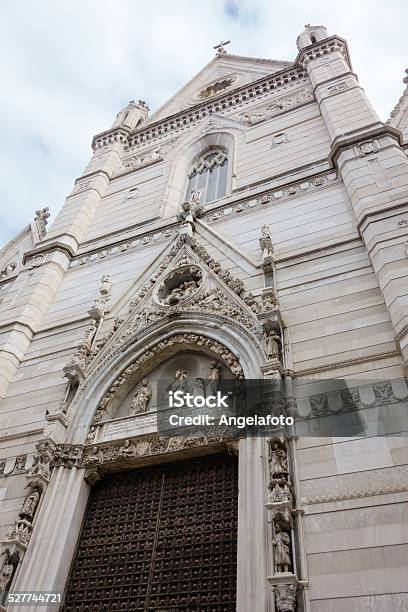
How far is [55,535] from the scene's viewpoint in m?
6.52

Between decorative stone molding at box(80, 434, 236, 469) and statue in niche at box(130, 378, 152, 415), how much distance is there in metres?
0.67

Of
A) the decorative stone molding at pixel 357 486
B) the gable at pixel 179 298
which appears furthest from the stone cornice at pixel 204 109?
the decorative stone molding at pixel 357 486

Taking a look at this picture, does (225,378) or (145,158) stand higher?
(145,158)

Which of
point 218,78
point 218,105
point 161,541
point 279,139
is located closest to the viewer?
point 161,541

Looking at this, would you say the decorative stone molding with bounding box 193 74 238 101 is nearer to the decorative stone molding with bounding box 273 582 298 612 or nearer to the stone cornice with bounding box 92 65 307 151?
the stone cornice with bounding box 92 65 307 151

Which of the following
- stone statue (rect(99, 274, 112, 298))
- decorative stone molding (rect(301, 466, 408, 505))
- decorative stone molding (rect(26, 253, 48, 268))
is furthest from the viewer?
decorative stone molding (rect(26, 253, 48, 268))

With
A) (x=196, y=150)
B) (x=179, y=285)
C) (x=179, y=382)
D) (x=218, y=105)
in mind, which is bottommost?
(x=179, y=382)

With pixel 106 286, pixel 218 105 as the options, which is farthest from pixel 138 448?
pixel 218 105

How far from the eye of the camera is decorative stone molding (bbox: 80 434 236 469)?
6.93m

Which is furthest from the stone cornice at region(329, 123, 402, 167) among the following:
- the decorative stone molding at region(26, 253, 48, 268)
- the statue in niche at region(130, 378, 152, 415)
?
the decorative stone molding at region(26, 253, 48, 268)

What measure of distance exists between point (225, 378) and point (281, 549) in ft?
10.5

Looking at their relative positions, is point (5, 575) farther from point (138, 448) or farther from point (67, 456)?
point (138, 448)

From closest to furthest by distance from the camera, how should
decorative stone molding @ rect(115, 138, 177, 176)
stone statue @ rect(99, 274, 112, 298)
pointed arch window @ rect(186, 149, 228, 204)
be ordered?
stone statue @ rect(99, 274, 112, 298) < pointed arch window @ rect(186, 149, 228, 204) < decorative stone molding @ rect(115, 138, 177, 176)

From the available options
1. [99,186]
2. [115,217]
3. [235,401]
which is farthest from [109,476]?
[99,186]
